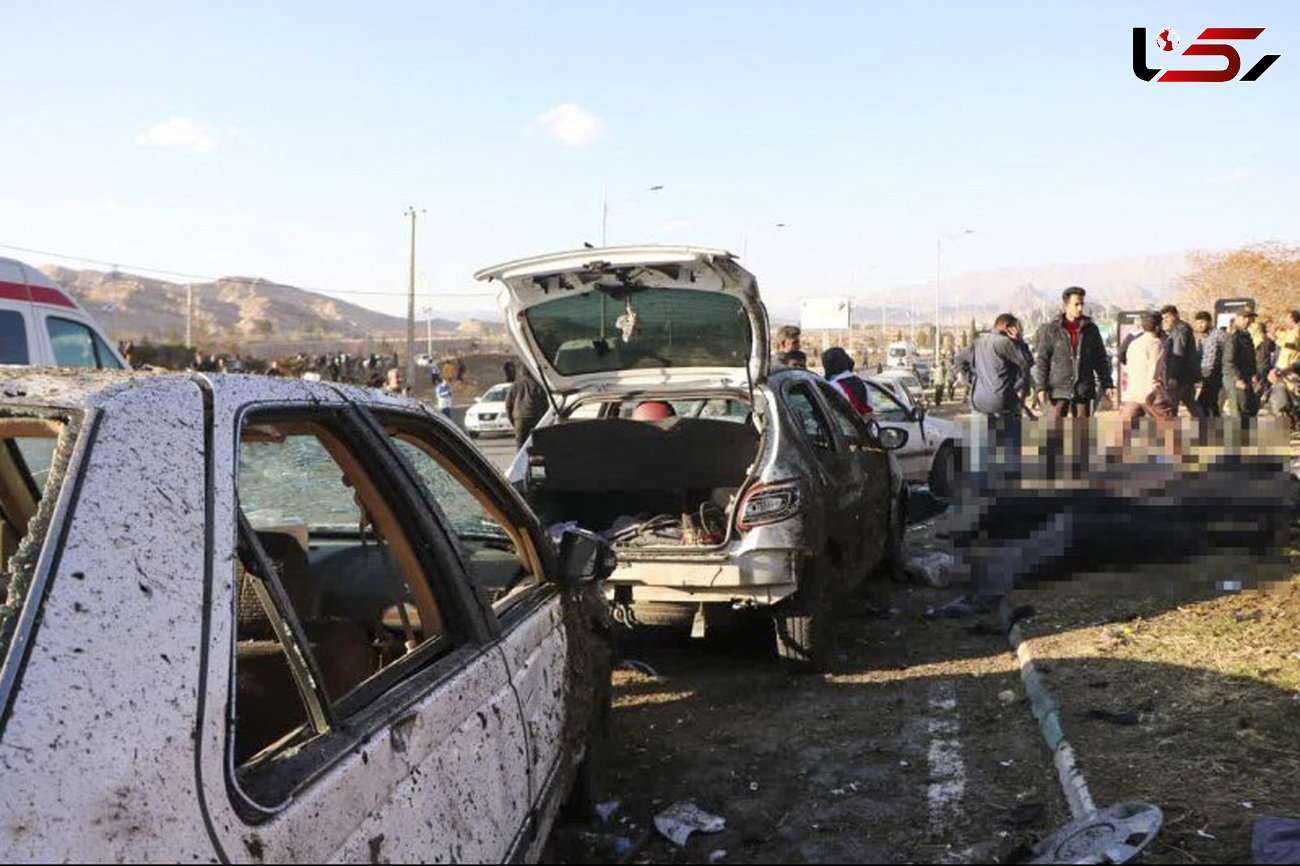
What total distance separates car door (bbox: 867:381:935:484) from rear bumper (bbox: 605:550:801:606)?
7145mm

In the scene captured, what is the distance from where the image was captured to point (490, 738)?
2.47 metres

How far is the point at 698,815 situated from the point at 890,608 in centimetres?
380

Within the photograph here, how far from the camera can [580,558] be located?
138 inches

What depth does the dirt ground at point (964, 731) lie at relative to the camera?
3844mm

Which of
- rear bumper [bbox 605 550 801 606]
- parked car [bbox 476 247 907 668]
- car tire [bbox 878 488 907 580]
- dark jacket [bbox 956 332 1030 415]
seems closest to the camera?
rear bumper [bbox 605 550 801 606]

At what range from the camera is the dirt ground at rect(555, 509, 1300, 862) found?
12.6 feet

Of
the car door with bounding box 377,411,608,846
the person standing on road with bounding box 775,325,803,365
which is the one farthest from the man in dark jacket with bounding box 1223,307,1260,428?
the car door with bounding box 377,411,608,846

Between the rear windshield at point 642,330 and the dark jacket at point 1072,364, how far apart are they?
5351mm

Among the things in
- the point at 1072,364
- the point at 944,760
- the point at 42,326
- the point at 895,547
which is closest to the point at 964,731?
the point at 944,760

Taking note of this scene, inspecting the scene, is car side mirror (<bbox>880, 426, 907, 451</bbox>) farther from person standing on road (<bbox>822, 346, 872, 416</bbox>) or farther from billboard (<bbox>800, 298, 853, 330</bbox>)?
billboard (<bbox>800, 298, 853, 330</bbox>)

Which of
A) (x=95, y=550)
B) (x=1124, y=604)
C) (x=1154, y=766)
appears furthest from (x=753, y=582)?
(x=95, y=550)

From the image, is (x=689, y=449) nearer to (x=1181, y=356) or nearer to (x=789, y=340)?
(x=789, y=340)

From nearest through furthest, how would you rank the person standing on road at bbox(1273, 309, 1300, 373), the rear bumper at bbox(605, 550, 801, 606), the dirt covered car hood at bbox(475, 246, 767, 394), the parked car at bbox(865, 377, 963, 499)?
the rear bumper at bbox(605, 550, 801, 606) < the dirt covered car hood at bbox(475, 246, 767, 394) < the parked car at bbox(865, 377, 963, 499) < the person standing on road at bbox(1273, 309, 1300, 373)

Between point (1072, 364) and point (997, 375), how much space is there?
727mm
